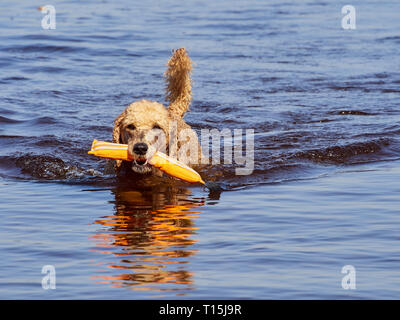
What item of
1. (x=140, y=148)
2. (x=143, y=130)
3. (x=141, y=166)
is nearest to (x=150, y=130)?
(x=143, y=130)

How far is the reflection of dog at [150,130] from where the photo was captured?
8.09 metres

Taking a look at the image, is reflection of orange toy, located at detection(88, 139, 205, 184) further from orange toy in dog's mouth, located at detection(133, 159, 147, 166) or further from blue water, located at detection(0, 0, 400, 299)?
blue water, located at detection(0, 0, 400, 299)

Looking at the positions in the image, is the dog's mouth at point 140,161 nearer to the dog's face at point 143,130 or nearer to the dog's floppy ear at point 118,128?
the dog's face at point 143,130

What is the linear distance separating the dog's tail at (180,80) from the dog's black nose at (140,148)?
1840 mm

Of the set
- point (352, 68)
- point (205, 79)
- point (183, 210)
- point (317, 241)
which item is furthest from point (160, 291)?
point (352, 68)

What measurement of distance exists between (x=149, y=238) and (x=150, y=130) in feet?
6.22

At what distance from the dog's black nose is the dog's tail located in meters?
1.84

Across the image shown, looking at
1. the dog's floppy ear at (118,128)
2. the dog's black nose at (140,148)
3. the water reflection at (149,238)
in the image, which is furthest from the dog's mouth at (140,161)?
the dog's floppy ear at (118,128)

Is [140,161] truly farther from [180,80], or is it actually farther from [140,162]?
[180,80]

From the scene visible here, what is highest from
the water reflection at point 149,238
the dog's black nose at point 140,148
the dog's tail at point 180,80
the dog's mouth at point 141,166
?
the dog's tail at point 180,80

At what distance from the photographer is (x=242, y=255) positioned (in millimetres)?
6184

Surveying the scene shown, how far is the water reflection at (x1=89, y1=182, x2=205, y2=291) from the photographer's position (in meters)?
5.67

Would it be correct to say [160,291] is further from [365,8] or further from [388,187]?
[365,8]
